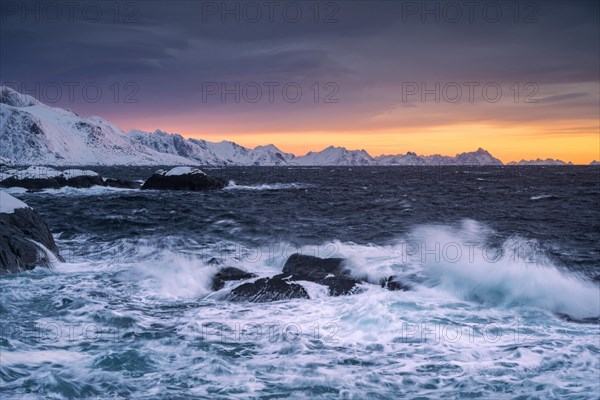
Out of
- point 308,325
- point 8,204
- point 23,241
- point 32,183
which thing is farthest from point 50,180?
point 308,325

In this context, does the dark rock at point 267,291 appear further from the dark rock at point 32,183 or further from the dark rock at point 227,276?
the dark rock at point 32,183

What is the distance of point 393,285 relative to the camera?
12703 millimetres

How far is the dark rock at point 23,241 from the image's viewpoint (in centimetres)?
1285

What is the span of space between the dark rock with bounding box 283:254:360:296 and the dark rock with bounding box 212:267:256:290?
1.18 meters

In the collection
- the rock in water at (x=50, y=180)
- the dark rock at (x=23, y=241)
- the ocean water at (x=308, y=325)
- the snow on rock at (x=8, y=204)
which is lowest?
the ocean water at (x=308, y=325)

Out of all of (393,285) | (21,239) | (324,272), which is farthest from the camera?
(21,239)

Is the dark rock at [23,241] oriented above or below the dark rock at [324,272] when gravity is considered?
above

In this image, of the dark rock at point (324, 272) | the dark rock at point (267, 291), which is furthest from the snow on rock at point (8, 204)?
the dark rock at point (324, 272)

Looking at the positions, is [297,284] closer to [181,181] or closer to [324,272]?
[324,272]

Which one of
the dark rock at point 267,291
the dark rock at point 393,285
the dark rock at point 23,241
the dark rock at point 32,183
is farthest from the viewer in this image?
the dark rock at point 32,183

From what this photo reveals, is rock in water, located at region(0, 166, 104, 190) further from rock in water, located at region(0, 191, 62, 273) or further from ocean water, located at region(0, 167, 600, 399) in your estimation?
rock in water, located at region(0, 191, 62, 273)

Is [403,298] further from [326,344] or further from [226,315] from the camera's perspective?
[226,315]

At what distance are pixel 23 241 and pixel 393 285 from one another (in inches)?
423

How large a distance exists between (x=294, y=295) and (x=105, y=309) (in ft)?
14.3
